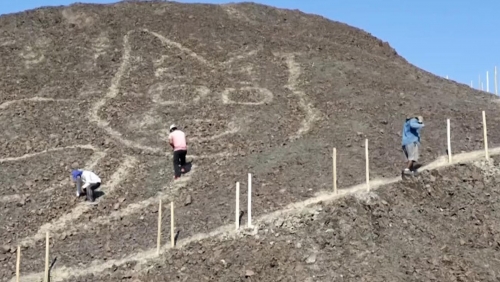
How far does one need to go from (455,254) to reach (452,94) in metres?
14.3

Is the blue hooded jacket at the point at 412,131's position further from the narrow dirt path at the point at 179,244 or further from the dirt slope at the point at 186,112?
the narrow dirt path at the point at 179,244

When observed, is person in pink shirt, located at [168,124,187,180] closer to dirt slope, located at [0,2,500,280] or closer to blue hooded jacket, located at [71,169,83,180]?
dirt slope, located at [0,2,500,280]

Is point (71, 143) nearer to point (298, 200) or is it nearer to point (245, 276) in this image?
point (298, 200)

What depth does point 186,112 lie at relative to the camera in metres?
27.8

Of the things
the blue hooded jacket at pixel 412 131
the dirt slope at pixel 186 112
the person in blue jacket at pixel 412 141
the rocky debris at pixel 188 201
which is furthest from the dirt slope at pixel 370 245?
the rocky debris at pixel 188 201

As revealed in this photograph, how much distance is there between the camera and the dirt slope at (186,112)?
20.5 metres

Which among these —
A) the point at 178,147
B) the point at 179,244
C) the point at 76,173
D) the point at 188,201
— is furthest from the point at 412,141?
the point at 76,173

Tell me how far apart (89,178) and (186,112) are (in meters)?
6.52

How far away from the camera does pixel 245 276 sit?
15656mm

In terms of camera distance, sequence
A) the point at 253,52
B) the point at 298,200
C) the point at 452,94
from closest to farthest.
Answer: the point at 298,200, the point at 452,94, the point at 253,52

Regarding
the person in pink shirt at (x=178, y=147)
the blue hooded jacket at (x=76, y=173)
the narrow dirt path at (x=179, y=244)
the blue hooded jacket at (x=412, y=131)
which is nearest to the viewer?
the narrow dirt path at (x=179, y=244)

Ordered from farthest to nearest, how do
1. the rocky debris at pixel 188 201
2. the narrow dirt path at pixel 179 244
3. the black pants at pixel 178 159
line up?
the black pants at pixel 178 159, the rocky debris at pixel 188 201, the narrow dirt path at pixel 179 244

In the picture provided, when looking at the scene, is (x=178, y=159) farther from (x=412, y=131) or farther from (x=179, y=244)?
(x=412, y=131)

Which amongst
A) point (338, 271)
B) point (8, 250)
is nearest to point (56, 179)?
point (8, 250)
